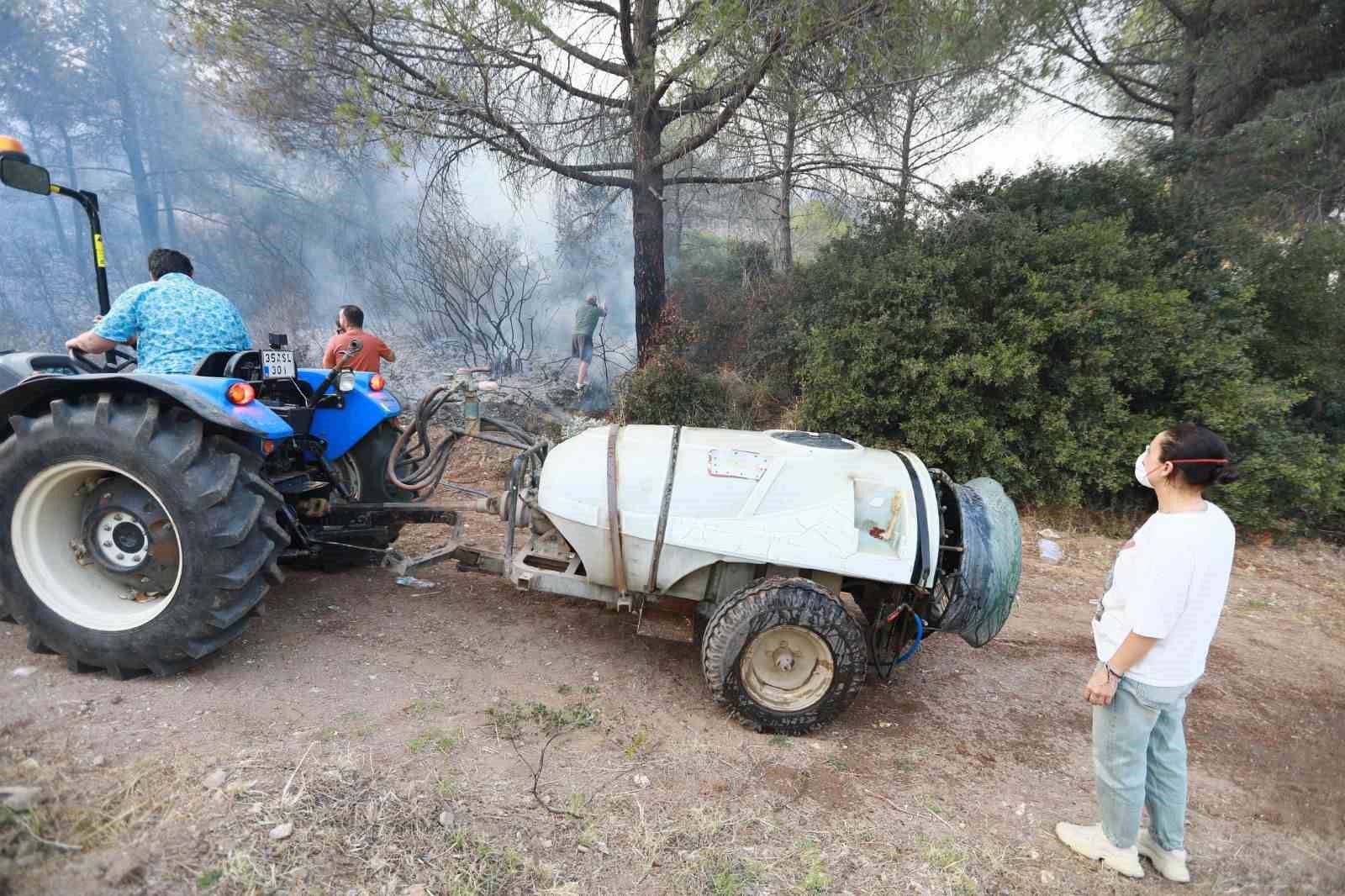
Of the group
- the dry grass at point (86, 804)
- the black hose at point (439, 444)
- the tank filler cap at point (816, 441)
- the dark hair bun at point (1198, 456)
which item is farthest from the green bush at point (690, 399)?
the dry grass at point (86, 804)

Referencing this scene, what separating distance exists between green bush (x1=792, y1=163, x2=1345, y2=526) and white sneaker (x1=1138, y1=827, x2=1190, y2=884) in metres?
4.19

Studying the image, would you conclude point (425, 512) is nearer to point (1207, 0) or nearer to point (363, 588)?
point (363, 588)

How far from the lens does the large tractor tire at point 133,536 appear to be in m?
2.75

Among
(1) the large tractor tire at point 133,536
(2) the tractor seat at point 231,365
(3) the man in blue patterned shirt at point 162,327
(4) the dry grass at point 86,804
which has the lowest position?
(4) the dry grass at point 86,804

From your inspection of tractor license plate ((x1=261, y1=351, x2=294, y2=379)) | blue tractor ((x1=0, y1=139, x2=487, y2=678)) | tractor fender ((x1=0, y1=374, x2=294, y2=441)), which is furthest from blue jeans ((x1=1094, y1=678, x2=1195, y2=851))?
tractor license plate ((x1=261, y1=351, x2=294, y2=379))

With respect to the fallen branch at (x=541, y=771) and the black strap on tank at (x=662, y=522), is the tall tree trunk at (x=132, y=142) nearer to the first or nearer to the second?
the black strap on tank at (x=662, y=522)

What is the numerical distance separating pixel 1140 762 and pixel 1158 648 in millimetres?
423

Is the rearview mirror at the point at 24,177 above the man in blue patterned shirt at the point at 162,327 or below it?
above

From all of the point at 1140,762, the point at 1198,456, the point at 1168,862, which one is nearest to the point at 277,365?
the point at 1198,456

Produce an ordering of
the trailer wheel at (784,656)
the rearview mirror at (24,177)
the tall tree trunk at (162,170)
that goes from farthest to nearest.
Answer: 1. the tall tree trunk at (162,170)
2. the rearview mirror at (24,177)
3. the trailer wheel at (784,656)

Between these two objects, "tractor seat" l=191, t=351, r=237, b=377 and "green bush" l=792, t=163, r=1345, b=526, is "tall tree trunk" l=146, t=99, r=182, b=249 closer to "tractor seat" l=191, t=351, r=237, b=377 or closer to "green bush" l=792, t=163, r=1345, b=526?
"tractor seat" l=191, t=351, r=237, b=377

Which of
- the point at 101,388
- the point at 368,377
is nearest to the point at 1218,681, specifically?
the point at 368,377

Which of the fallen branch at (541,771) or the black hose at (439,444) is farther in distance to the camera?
the black hose at (439,444)

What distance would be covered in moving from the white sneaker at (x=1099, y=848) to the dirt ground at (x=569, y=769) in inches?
1.7
